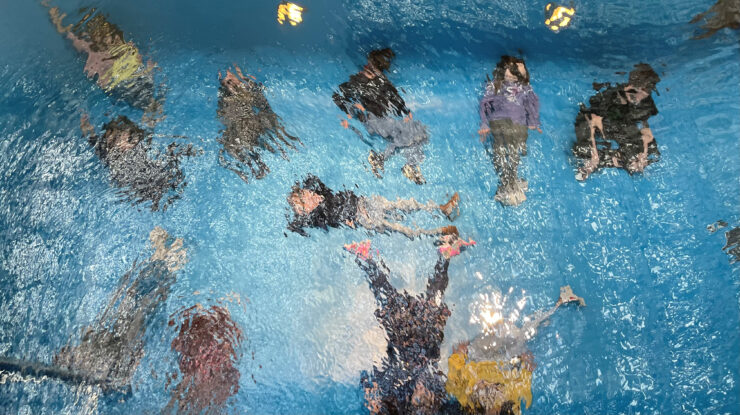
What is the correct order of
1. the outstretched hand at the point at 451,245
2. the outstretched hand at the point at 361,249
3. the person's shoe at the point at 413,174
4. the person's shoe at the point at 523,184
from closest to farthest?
the outstretched hand at the point at 361,249, the outstretched hand at the point at 451,245, the person's shoe at the point at 413,174, the person's shoe at the point at 523,184

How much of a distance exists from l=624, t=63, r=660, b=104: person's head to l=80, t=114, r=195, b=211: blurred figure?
8.76 ft

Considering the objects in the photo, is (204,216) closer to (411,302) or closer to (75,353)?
(75,353)

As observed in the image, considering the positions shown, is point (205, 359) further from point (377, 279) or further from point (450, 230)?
point (450, 230)

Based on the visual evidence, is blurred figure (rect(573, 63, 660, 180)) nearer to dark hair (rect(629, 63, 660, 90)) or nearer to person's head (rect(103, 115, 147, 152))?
dark hair (rect(629, 63, 660, 90))

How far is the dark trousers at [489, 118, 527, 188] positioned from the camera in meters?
3.19

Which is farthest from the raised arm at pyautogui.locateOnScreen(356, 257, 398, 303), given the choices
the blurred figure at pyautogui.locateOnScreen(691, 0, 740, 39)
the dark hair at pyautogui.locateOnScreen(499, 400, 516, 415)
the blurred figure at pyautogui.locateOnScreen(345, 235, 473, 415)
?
the blurred figure at pyautogui.locateOnScreen(691, 0, 740, 39)

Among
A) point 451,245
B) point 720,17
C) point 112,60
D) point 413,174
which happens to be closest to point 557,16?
point 720,17

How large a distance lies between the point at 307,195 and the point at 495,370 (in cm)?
133

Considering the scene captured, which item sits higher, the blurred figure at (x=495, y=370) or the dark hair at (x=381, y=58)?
the dark hair at (x=381, y=58)

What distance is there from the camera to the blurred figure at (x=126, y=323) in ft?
7.39

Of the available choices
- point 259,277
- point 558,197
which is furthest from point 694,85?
point 259,277

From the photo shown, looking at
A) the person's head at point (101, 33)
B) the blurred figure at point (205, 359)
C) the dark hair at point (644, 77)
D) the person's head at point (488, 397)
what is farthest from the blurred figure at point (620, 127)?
the person's head at point (101, 33)

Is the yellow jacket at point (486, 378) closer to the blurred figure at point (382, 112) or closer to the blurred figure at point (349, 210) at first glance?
the blurred figure at point (349, 210)

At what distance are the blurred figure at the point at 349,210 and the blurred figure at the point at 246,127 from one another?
236mm
